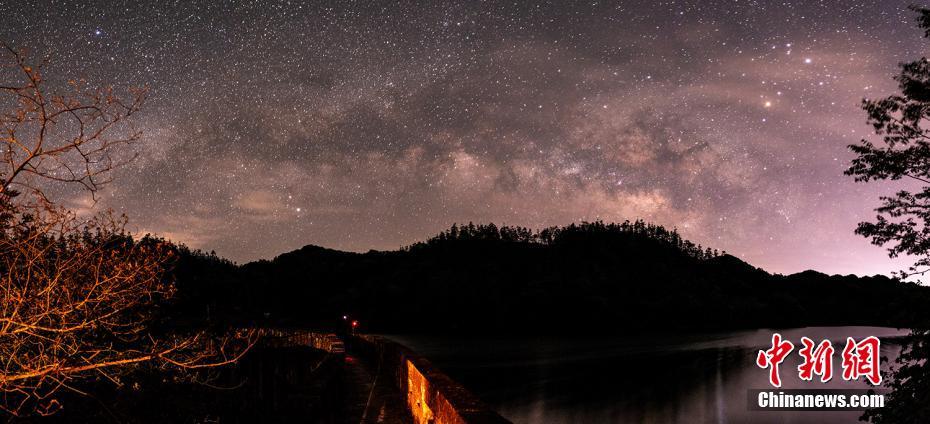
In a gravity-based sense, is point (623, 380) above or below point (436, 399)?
below

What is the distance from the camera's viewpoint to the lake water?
56.9 metres

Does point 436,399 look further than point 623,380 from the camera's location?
No

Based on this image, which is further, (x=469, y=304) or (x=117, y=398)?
(x=469, y=304)

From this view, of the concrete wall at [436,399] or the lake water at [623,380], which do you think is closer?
the concrete wall at [436,399]

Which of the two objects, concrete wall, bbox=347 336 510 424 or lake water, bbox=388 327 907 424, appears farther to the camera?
lake water, bbox=388 327 907 424

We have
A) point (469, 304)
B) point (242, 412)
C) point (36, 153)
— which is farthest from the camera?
point (469, 304)

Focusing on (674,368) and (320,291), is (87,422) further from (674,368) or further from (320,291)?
(320,291)

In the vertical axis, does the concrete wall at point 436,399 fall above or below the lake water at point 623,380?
above

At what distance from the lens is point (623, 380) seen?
251 feet

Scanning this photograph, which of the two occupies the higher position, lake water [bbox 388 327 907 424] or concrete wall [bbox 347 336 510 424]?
concrete wall [bbox 347 336 510 424]

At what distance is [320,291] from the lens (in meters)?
197

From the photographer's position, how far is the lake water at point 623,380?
56.9 m

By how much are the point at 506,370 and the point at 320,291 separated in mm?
125396

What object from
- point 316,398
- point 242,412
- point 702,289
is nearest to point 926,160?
point 316,398
